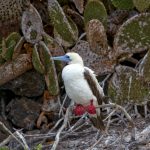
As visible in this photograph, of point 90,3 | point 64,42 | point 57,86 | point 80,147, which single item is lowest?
point 80,147

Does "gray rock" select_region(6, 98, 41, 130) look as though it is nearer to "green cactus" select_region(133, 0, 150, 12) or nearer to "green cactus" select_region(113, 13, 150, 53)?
"green cactus" select_region(113, 13, 150, 53)

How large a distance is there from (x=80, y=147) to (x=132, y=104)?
2.42 feet

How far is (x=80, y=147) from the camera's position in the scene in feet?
18.9

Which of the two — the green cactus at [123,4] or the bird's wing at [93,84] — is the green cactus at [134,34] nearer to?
the green cactus at [123,4]

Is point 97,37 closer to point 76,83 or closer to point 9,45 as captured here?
point 9,45

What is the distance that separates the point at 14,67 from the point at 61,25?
2.48ft

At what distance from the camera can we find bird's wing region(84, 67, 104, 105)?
4.97 m

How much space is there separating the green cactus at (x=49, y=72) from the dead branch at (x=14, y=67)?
0.30 m

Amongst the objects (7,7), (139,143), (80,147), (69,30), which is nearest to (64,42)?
(69,30)

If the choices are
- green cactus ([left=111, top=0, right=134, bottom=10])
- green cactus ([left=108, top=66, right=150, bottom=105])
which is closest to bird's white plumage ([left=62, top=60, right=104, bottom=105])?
green cactus ([left=108, top=66, right=150, bottom=105])

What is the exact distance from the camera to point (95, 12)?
633 centimetres

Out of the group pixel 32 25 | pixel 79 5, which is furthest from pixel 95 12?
pixel 32 25

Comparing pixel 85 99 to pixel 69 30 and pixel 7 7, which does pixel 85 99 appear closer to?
pixel 69 30

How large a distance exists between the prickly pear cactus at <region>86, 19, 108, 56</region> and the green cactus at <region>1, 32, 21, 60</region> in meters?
→ 0.83
